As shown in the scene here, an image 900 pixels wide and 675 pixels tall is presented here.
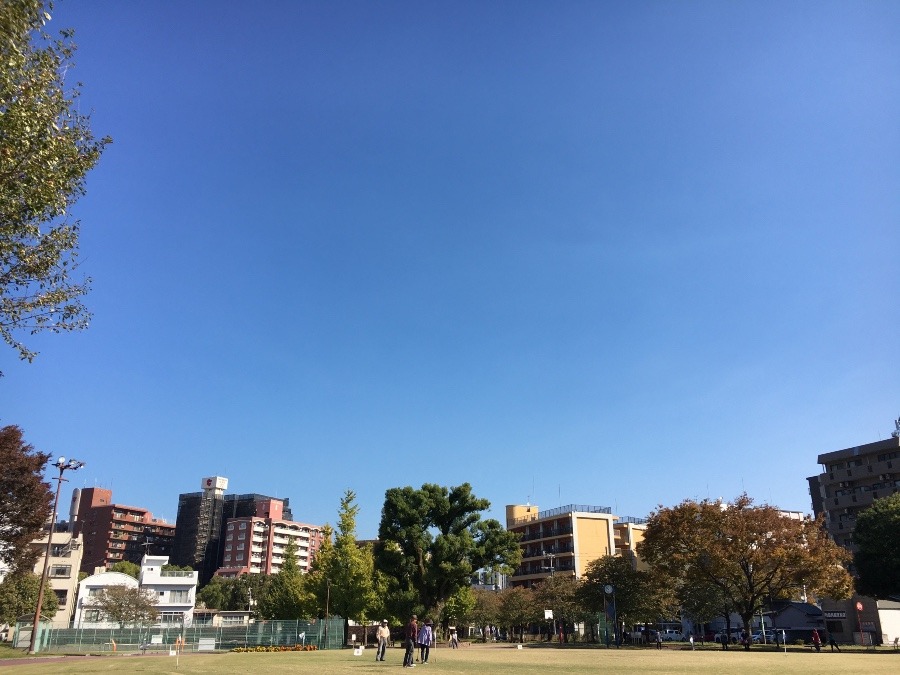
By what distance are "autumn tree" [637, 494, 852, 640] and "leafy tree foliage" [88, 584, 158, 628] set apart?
5479cm

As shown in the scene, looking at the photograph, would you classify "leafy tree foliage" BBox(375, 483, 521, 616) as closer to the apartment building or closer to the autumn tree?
A: the autumn tree

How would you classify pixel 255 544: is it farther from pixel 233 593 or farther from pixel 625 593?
pixel 625 593

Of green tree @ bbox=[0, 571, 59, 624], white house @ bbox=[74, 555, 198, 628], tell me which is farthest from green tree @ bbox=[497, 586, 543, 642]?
green tree @ bbox=[0, 571, 59, 624]

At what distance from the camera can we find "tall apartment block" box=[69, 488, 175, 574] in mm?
139625

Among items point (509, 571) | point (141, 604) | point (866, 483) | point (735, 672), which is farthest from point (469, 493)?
point (866, 483)

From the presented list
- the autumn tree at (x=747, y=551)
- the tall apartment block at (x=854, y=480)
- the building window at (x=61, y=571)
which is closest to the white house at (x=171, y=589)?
the building window at (x=61, y=571)

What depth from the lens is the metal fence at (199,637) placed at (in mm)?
45219

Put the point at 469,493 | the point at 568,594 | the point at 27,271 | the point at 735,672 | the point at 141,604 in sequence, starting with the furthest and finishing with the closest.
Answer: the point at 141,604 → the point at 568,594 → the point at 469,493 → the point at 735,672 → the point at 27,271

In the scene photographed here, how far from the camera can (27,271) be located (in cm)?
1577

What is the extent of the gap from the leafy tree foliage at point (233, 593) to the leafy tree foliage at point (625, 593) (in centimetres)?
6454

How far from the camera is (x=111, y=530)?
140625mm

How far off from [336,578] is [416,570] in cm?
922

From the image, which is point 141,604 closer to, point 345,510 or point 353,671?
point 345,510

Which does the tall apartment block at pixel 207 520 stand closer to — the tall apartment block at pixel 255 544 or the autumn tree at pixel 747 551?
the tall apartment block at pixel 255 544
